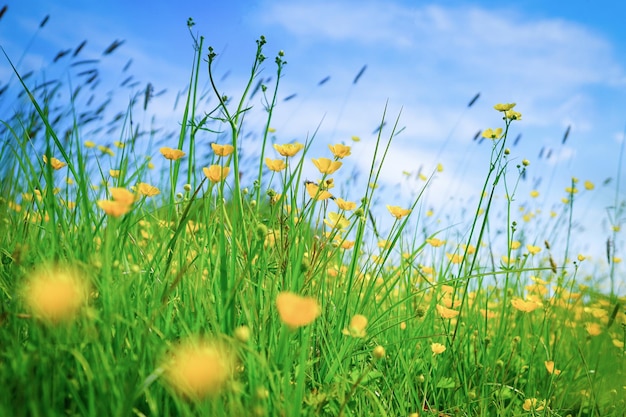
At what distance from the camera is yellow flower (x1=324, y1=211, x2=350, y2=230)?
138 cm

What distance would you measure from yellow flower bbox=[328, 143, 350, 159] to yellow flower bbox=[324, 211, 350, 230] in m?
0.16

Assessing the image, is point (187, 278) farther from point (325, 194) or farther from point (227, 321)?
point (325, 194)

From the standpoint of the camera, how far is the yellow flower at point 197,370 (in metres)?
0.75

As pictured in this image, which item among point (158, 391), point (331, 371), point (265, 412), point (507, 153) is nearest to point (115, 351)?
point (158, 391)

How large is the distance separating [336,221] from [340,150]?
21 cm

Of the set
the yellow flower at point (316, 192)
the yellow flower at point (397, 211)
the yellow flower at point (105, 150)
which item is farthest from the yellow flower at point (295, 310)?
the yellow flower at point (105, 150)

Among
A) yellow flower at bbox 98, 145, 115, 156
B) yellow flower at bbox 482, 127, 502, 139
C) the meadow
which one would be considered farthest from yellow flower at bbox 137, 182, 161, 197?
yellow flower at bbox 98, 145, 115, 156

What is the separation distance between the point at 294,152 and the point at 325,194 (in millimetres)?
140

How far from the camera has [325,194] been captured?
140 cm

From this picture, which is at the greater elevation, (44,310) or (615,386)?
(615,386)

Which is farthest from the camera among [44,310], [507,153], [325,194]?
[507,153]

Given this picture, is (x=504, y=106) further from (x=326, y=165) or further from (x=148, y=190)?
(x=148, y=190)

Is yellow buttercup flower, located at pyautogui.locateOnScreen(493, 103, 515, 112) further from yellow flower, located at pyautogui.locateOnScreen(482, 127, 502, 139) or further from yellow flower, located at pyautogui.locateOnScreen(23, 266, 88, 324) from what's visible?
yellow flower, located at pyautogui.locateOnScreen(23, 266, 88, 324)

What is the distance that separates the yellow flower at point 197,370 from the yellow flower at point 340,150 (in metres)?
0.60
